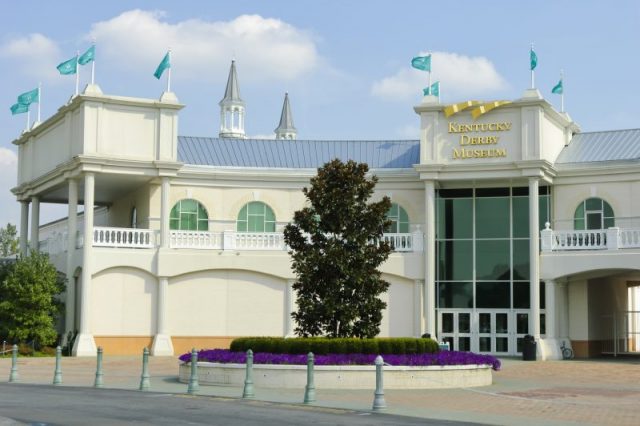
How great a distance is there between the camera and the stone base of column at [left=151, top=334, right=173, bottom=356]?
143ft

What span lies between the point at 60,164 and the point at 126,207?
222 inches

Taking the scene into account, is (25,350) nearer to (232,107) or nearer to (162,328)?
(162,328)

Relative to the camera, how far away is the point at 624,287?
50.4 m

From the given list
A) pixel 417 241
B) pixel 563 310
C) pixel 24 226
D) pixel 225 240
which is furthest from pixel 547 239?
pixel 24 226

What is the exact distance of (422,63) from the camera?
4797cm

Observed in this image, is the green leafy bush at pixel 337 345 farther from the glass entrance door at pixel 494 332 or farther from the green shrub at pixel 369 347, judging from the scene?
the glass entrance door at pixel 494 332

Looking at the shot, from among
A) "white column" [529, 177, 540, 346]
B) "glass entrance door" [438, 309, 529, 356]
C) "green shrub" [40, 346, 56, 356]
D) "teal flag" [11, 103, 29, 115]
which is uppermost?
"teal flag" [11, 103, 29, 115]

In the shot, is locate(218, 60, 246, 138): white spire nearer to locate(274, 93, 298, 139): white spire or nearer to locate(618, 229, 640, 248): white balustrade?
locate(274, 93, 298, 139): white spire

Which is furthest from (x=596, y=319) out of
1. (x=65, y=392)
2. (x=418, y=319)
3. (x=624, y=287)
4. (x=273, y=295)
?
(x=65, y=392)

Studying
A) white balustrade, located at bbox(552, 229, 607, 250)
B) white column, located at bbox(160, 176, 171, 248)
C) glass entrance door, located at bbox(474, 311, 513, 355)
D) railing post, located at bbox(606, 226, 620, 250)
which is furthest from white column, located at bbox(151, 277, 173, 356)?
railing post, located at bbox(606, 226, 620, 250)

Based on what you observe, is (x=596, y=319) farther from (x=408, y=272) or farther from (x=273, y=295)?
(x=273, y=295)

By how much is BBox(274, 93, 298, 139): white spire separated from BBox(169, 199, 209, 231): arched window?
59160mm

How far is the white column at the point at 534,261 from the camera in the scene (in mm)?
42938

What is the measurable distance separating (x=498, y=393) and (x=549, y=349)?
18.2m
